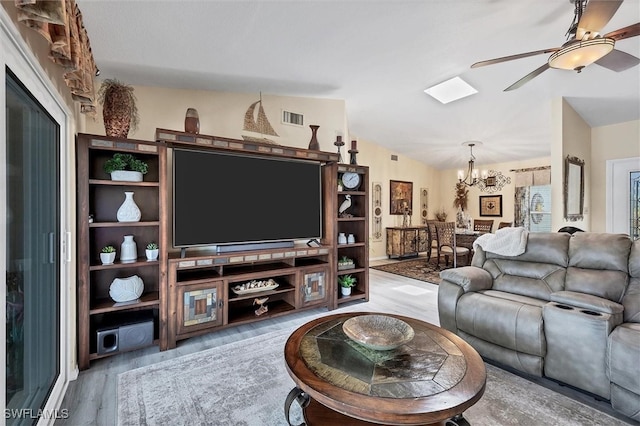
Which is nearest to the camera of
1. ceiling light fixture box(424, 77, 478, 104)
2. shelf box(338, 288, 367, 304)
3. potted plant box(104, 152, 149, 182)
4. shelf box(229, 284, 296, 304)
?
potted plant box(104, 152, 149, 182)

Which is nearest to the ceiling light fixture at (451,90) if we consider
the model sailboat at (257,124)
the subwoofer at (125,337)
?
the model sailboat at (257,124)

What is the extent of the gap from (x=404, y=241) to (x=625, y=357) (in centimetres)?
543

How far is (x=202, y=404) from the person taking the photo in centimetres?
182

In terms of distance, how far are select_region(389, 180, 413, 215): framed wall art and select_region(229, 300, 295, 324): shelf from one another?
4.73 metres

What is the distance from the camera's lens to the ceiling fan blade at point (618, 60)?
2.35 m

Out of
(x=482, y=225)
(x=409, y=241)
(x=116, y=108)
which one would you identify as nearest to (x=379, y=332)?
(x=116, y=108)

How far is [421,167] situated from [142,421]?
26.1 feet

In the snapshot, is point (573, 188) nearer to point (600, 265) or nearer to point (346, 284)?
point (600, 265)

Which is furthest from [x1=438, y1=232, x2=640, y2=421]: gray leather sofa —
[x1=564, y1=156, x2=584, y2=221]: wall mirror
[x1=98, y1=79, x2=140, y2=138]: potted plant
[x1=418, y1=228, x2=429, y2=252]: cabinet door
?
[x1=418, y1=228, x2=429, y2=252]: cabinet door

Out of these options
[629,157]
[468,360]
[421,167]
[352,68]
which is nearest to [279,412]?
[468,360]

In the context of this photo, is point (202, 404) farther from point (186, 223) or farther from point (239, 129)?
point (239, 129)

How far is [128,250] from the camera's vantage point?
8.49 ft

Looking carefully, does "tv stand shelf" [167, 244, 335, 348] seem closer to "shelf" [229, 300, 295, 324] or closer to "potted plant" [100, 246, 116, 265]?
"shelf" [229, 300, 295, 324]

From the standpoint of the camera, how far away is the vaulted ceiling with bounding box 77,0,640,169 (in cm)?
218
